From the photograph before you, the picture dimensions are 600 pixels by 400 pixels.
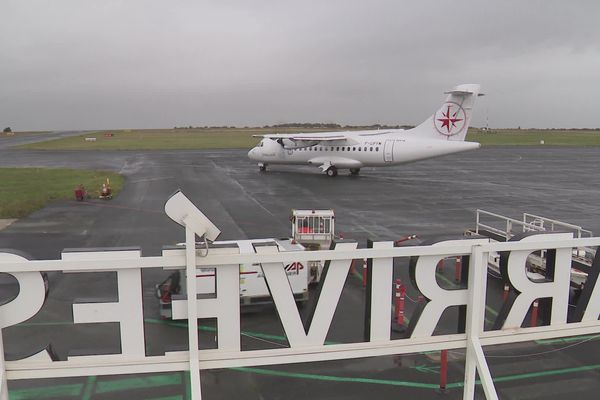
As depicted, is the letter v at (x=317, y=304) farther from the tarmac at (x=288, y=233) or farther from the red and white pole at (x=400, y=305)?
the red and white pole at (x=400, y=305)

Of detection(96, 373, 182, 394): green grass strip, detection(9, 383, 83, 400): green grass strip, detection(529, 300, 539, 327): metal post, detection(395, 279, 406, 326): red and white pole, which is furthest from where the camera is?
detection(395, 279, 406, 326): red and white pole

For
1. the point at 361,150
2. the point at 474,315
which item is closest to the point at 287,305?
the point at 474,315

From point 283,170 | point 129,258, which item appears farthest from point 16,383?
point 283,170

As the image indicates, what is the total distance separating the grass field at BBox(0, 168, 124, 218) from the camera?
2725cm

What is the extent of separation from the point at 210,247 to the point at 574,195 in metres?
34.2

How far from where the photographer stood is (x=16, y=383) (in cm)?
891

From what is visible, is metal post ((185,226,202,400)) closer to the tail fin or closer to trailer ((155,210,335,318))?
trailer ((155,210,335,318))

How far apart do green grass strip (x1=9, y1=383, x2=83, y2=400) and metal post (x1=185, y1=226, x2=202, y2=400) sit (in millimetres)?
4940

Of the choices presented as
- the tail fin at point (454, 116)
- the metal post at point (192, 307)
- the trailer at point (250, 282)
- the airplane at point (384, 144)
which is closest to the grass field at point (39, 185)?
the airplane at point (384, 144)

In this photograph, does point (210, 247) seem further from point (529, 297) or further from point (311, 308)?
point (529, 297)

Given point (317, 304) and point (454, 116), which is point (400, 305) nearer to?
point (317, 304)

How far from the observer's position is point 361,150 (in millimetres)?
43219

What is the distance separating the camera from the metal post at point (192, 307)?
4617 mm

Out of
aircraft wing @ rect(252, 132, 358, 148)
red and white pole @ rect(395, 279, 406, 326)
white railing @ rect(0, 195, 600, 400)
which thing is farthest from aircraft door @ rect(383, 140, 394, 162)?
white railing @ rect(0, 195, 600, 400)
